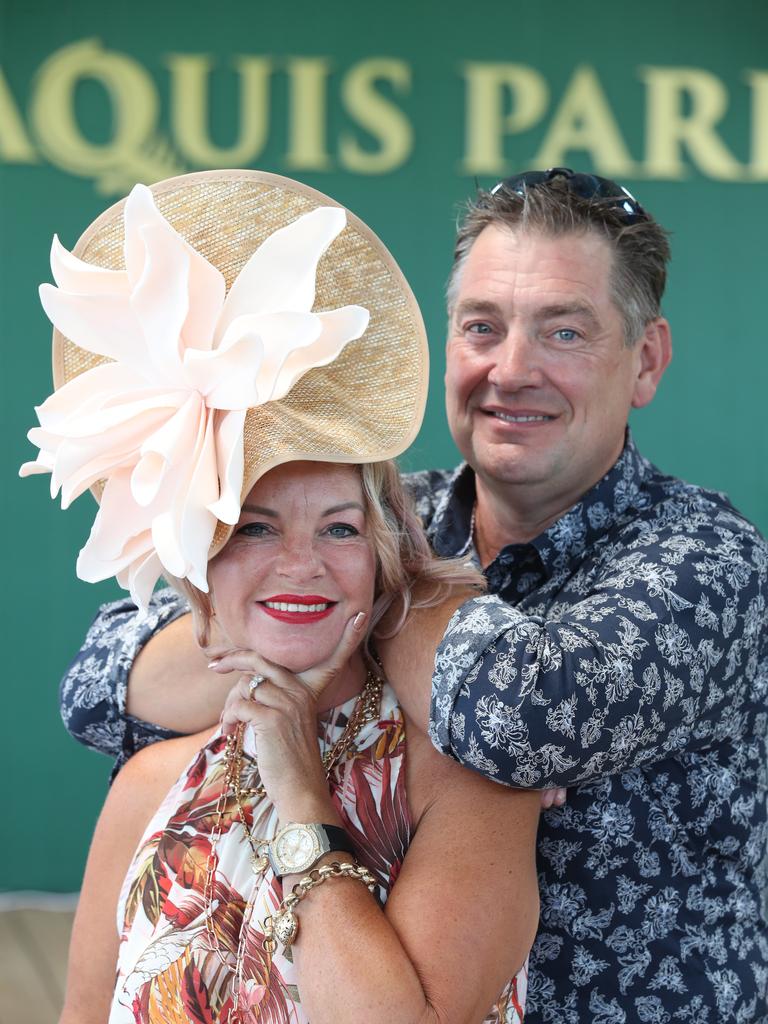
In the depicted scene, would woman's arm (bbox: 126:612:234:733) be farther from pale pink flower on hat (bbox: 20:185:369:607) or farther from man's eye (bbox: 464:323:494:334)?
man's eye (bbox: 464:323:494:334)

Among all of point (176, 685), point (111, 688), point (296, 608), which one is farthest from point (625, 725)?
point (111, 688)

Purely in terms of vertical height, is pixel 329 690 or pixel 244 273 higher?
pixel 244 273

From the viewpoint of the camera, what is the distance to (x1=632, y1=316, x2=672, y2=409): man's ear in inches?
94.4

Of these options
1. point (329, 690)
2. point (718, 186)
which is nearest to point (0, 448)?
point (718, 186)

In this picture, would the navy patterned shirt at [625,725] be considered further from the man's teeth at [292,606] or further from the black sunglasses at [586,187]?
the black sunglasses at [586,187]

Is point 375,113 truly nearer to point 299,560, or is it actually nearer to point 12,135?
point 12,135

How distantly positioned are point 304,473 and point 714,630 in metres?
0.63

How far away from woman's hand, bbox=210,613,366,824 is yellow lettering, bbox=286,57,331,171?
3.10 m

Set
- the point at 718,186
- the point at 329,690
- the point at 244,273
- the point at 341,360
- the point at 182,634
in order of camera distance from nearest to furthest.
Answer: the point at 244,273
the point at 341,360
the point at 329,690
the point at 182,634
the point at 718,186

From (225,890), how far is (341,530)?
49 centimetres

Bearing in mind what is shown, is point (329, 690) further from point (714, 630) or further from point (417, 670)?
point (714, 630)

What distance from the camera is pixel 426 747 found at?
5.79 feet

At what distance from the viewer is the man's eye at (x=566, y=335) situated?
2.29 m

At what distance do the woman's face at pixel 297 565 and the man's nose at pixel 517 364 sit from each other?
640 millimetres
